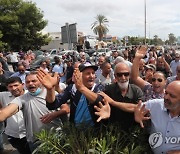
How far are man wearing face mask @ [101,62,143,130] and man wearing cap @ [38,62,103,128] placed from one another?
159 millimetres

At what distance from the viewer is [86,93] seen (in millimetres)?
2652

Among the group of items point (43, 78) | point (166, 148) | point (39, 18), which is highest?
point (39, 18)

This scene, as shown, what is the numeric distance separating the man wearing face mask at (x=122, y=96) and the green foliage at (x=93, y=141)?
0.21 metres

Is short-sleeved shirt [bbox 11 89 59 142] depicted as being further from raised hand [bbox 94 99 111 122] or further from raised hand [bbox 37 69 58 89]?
raised hand [bbox 94 99 111 122]

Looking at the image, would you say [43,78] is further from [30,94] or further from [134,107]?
[134,107]

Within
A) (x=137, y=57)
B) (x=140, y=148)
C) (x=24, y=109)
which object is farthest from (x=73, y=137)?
(x=137, y=57)

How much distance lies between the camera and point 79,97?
2973mm

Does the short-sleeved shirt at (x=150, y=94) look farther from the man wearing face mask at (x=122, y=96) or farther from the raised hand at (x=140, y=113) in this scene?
the raised hand at (x=140, y=113)

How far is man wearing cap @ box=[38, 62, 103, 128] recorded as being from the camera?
8.92 feet

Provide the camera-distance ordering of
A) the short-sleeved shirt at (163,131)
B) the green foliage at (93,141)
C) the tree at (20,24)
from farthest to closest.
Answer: the tree at (20,24)
the short-sleeved shirt at (163,131)
the green foliage at (93,141)

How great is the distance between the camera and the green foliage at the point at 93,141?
2.22 meters

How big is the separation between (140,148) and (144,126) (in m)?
0.37

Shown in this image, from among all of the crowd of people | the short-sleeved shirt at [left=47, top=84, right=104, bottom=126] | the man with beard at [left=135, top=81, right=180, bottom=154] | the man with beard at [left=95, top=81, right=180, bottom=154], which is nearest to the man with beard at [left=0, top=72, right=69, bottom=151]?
the crowd of people

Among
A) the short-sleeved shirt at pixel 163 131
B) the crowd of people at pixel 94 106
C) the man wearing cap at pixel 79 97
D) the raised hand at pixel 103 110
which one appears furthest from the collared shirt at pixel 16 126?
the short-sleeved shirt at pixel 163 131
